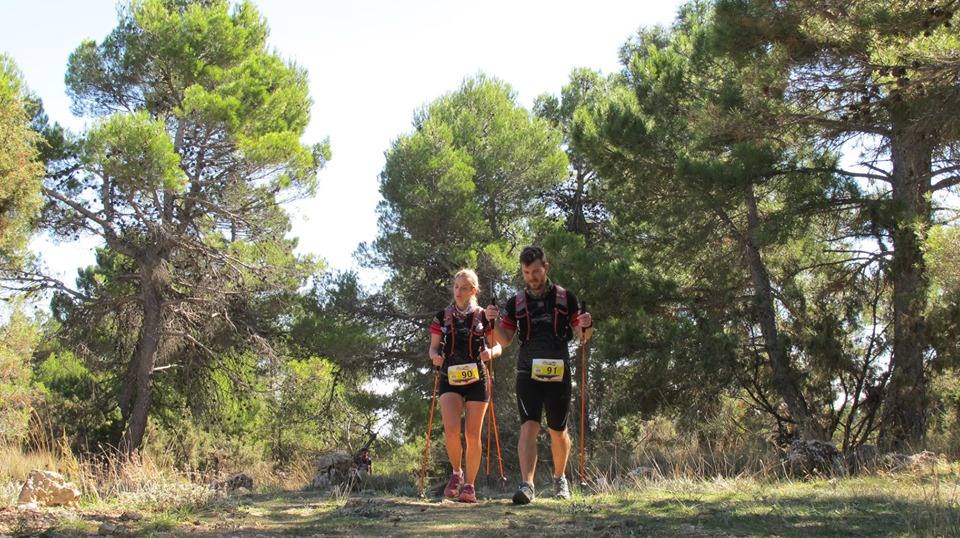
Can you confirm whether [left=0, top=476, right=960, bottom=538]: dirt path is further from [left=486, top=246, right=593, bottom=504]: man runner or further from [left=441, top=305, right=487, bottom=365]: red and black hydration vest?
[left=441, top=305, right=487, bottom=365]: red and black hydration vest

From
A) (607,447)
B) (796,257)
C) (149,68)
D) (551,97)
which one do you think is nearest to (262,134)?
(149,68)

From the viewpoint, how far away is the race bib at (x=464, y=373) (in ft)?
Result: 21.4

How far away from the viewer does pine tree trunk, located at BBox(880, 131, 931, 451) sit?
10.7 meters

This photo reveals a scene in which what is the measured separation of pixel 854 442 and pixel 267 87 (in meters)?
13.6

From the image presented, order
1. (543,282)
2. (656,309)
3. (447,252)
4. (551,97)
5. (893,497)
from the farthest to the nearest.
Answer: (551,97) → (447,252) → (656,309) → (543,282) → (893,497)

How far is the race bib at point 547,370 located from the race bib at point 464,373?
16.6 inches

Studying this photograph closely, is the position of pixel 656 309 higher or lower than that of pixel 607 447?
higher

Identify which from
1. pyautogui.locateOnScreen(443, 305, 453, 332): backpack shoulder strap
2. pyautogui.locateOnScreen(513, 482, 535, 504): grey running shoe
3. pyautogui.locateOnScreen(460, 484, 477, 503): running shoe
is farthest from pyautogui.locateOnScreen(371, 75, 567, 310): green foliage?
pyautogui.locateOnScreen(513, 482, 535, 504): grey running shoe

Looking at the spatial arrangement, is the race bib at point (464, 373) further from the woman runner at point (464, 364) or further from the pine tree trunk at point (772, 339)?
the pine tree trunk at point (772, 339)

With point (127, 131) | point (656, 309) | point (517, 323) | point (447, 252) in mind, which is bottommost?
point (517, 323)

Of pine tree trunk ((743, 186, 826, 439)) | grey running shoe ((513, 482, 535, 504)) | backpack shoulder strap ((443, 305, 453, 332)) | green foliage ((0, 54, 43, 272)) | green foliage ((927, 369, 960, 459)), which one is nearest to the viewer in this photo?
grey running shoe ((513, 482, 535, 504))

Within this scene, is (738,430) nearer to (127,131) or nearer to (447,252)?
(447,252)

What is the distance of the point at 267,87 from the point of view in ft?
64.3

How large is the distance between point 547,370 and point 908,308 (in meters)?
6.39
